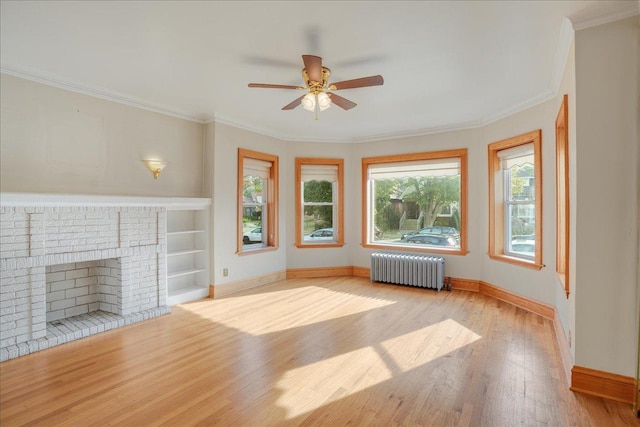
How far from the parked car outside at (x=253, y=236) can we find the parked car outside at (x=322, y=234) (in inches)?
37.4

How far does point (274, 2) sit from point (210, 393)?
110 inches

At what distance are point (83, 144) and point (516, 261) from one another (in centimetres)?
554

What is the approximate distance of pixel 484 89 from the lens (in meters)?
3.71

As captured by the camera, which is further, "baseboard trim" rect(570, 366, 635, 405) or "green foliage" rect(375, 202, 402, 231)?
"green foliage" rect(375, 202, 402, 231)

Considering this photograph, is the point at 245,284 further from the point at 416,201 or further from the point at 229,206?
the point at 416,201

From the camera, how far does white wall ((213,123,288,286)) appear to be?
15.8 ft

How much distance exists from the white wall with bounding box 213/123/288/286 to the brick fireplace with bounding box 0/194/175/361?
81 cm

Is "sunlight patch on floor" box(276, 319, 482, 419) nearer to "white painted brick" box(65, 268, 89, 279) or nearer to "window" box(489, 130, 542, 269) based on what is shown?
"window" box(489, 130, 542, 269)

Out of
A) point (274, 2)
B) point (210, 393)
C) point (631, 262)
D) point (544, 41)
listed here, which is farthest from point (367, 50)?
point (210, 393)

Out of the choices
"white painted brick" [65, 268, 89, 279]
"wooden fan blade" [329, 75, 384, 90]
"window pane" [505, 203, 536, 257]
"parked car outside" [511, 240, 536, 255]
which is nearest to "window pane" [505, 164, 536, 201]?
"window pane" [505, 203, 536, 257]

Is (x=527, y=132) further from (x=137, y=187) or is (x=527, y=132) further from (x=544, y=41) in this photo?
(x=137, y=187)

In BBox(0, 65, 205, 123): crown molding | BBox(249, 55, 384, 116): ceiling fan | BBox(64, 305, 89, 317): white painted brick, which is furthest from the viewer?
BBox(64, 305, 89, 317): white painted brick

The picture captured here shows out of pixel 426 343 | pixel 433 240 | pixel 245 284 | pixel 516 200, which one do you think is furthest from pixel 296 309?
pixel 516 200

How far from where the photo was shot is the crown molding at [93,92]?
3142 millimetres
